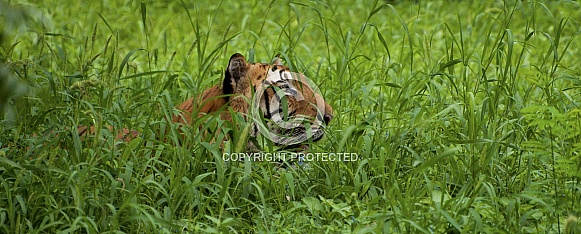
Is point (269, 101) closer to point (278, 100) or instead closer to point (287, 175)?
point (278, 100)

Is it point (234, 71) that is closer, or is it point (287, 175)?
point (287, 175)

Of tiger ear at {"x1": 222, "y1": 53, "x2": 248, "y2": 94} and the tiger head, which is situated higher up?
tiger ear at {"x1": 222, "y1": 53, "x2": 248, "y2": 94}

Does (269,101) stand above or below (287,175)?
above

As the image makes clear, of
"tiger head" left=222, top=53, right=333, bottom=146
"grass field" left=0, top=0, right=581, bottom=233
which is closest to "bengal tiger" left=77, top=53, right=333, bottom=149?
"tiger head" left=222, top=53, right=333, bottom=146

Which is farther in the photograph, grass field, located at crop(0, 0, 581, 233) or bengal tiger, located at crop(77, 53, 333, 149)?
bengal tiger, located at crop(77, 53, 333, 149)

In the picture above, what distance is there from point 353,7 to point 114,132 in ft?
16.5

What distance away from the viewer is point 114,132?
12.4 ft

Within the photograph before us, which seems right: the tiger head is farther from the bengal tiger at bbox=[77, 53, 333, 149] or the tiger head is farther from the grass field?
the grass field

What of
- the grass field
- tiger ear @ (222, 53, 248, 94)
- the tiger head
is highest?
tiger ear @ (222, 53, 248, 94)

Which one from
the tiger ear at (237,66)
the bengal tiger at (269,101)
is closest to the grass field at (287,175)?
the bengal tiger at (269,101)

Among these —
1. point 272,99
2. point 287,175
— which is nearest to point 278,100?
point 272,99

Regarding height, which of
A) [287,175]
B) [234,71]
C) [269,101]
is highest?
[234,71]

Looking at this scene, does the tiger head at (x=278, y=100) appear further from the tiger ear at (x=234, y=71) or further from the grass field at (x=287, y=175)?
the grass field at (x=287, y=175)

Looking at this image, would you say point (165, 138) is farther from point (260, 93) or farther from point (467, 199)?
point (467, 199)
